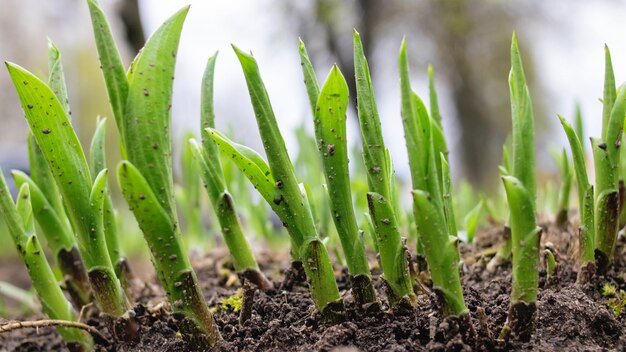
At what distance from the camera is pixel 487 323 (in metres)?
0.76

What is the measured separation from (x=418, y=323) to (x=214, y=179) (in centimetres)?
46

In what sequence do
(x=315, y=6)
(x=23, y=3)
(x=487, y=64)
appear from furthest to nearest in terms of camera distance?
(x=23, y=3), (x=487, y=64), (x=315, y=6)

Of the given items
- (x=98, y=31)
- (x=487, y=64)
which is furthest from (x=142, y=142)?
(x=487, y=64)

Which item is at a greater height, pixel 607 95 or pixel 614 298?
pixel 607 95

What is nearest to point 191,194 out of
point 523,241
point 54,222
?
point 54,222

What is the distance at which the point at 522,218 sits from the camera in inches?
26.7

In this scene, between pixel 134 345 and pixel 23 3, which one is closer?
pixel 134 345

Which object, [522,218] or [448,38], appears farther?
[448,38]

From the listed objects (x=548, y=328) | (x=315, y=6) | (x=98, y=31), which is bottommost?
(x=548, y=328)

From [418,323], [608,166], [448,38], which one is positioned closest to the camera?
[418,323]

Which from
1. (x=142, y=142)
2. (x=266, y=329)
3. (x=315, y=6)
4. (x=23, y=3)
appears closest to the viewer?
(x=142, y=142)

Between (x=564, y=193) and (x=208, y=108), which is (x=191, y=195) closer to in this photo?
(x=208, y=108)

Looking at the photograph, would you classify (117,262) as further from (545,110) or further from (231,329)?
(545,110)

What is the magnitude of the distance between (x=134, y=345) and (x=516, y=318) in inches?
25.2
